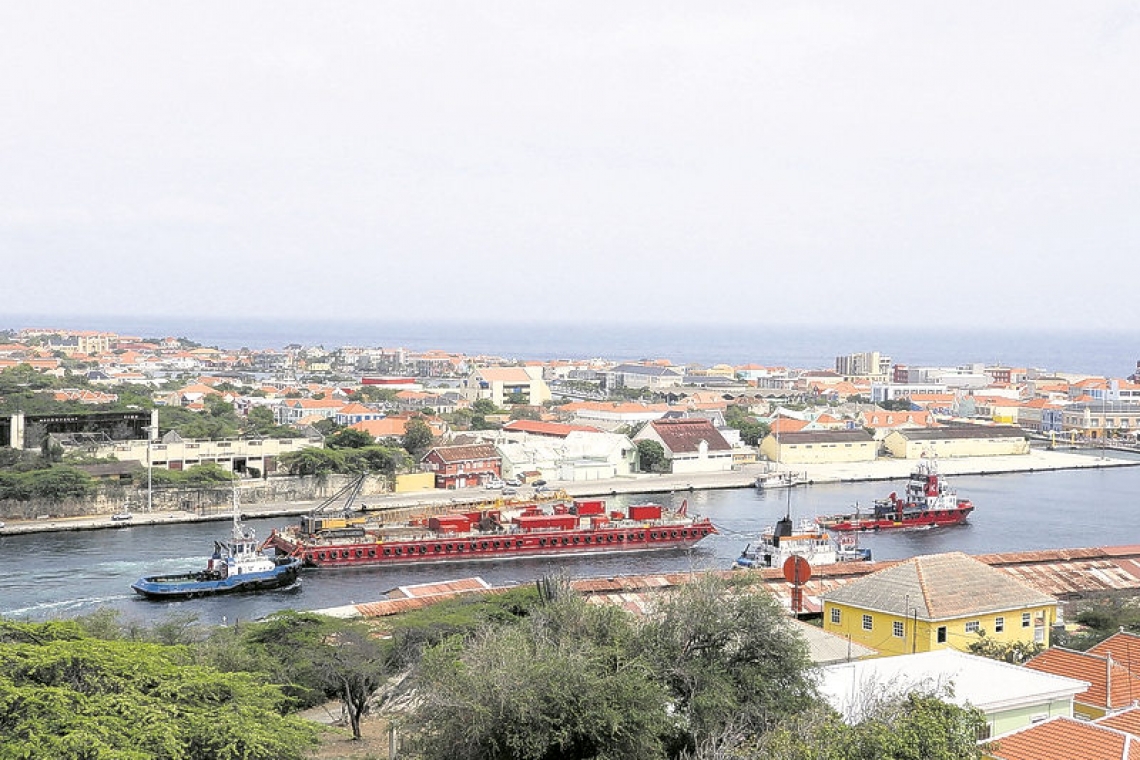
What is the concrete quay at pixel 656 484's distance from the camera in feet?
135

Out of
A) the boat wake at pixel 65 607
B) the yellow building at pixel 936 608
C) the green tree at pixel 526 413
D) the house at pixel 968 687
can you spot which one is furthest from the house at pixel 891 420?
the house at pixel 968 687

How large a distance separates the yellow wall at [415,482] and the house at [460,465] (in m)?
0.38

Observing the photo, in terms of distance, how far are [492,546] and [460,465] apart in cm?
1249

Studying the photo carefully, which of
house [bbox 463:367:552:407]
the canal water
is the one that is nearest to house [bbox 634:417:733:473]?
the canal water

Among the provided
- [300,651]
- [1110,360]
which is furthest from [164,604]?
[1110,360]

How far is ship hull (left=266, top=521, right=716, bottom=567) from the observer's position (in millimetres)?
36375

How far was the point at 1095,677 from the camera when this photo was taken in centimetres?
1529

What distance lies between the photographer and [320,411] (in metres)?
68.4

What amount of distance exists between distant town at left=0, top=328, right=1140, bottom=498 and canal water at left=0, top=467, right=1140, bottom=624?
585 cm

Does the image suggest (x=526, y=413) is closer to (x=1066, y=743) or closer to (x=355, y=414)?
(x=355, y=414)

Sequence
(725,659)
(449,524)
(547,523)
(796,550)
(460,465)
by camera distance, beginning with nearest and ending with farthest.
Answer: (725,659), (796,550), (449,524), (547,523), (460,465)

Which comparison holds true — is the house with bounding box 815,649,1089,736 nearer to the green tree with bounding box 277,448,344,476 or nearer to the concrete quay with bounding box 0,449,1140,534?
the concrete quay with bounding box 0,449,1140,534

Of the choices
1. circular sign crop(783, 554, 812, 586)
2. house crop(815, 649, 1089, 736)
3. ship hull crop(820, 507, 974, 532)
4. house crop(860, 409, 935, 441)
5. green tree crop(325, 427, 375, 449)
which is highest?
house crop(815, 649, 1089, 736)

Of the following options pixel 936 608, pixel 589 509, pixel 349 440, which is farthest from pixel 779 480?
pixel 936 608
